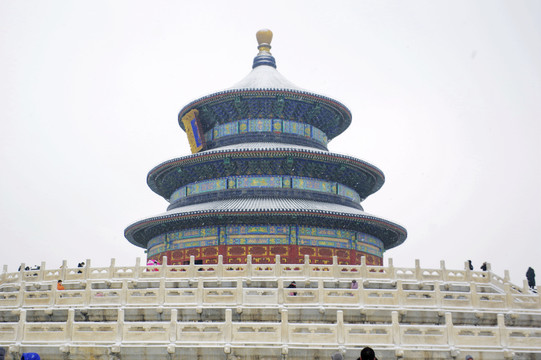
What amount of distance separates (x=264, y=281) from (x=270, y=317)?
3320 mm

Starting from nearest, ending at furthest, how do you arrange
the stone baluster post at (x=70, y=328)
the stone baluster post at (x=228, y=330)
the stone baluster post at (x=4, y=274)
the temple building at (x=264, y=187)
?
the stone baluster post at (x=228, y=330) < the stone baluster post at (x=70, y=328) < the stone baluster post at (x=4, y=274) < the temple building at (x=264, y=187)

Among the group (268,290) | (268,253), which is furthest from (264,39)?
(268,290)

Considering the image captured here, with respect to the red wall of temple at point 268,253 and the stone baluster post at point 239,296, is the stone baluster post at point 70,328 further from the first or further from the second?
the red wall of temple at point 268,253

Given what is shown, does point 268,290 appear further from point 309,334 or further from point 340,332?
point 340,332

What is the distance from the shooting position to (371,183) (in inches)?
1533

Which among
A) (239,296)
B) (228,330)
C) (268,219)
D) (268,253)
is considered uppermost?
(268,219)

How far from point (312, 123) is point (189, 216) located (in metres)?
11.9

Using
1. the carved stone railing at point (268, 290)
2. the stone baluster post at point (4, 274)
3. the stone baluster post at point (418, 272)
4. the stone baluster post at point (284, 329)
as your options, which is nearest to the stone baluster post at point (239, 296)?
the carved stone railing at point (268, 290)

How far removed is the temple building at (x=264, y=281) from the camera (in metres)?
14.9

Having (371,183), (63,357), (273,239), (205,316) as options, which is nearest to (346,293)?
(205,316)

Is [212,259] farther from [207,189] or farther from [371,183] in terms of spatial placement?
[371,183]

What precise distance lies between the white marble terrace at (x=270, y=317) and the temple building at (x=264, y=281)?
0.04m

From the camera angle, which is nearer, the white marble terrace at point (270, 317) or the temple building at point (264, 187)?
the white marble terrace at point (270, 317)

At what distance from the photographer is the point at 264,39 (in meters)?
44.8
